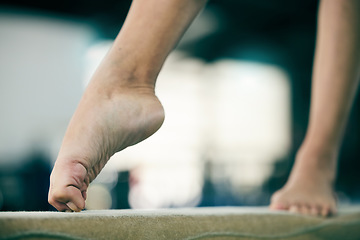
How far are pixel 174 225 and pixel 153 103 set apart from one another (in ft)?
0.86

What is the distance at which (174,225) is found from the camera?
508 mm

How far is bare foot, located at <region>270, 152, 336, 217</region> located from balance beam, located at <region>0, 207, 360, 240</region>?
0.04 meters

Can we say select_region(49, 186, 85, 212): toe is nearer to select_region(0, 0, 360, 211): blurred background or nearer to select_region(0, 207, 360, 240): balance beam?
A: select_region(0, 207, 360, 240): balance beam

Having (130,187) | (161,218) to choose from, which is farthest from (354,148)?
(161,218)

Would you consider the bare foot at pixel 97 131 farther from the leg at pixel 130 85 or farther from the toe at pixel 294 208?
the toe at pixel 294 208

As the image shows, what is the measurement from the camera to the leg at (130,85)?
0.62 metres

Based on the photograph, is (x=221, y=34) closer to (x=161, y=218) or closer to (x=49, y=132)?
(x=49, y=132)

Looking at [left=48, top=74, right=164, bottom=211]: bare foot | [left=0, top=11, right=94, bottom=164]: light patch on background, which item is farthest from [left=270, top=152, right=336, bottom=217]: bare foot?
[left=0, top=11, right=94, bottom=164]: light patch on background

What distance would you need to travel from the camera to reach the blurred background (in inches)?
209

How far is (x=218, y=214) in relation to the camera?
0.57m

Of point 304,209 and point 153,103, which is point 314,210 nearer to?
point 304,209

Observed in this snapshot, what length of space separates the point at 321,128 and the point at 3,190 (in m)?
4.11

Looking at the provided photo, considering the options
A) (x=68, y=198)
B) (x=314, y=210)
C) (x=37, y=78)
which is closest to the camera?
(x=68, y=198)

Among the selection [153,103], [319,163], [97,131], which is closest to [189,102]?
[319,163]
